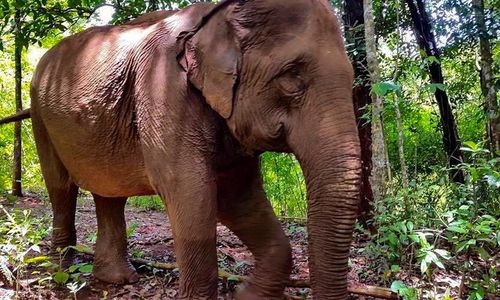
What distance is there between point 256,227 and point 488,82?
4.40 metres

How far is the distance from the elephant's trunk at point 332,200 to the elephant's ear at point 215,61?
710 mm

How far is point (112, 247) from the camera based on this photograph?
17.5 feet

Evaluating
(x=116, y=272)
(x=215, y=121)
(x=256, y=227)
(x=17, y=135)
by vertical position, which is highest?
(x=17, y=135)

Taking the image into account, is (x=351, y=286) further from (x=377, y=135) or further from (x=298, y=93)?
(x=377, y=135)

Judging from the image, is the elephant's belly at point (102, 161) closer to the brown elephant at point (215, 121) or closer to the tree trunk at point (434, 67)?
the brown elephant at point (215, 121)

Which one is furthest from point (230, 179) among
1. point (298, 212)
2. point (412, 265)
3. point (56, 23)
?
point (298, 212)

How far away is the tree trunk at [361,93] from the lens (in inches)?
261

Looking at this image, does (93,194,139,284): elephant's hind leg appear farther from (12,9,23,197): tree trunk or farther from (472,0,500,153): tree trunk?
(12,9,23,197): tree trunk

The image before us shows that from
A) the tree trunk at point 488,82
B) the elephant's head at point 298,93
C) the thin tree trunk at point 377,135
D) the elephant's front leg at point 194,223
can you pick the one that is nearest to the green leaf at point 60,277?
the elephant's front leg at point 194,223

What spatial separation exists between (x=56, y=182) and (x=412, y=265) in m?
3.40

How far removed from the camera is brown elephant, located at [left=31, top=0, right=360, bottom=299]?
3.19m

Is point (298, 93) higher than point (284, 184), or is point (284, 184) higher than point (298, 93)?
point (298, 93)

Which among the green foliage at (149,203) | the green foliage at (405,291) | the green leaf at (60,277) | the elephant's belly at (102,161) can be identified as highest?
the elephant's belly at (102,161)

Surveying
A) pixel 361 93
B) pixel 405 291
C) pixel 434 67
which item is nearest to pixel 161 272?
pixel 405 291
